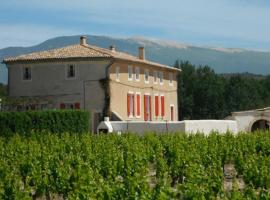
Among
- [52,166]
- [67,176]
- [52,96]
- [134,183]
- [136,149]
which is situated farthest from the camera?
[52,96]

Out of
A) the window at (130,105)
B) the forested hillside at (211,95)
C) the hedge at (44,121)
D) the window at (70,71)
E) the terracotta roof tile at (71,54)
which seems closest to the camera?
the hedge at (44,121)

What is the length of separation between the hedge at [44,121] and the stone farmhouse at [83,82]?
464 centimetres

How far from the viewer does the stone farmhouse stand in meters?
42.5

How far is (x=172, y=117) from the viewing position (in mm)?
52344

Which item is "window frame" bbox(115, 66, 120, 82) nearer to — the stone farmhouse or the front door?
the stone farmhouse

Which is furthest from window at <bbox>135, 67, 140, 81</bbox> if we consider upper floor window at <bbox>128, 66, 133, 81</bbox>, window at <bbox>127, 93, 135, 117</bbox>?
window at <bbox>127, 93, 135, 117</bbox>

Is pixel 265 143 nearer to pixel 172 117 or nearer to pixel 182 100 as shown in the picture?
pixel 172 117

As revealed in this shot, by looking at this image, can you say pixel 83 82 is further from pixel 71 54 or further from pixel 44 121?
pixel 44 121

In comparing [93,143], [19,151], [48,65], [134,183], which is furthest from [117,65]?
[134,183]

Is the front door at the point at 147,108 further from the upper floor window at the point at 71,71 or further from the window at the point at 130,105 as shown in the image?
the upper floor window at the point at 71,71

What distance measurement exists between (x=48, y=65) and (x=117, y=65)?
4540mm

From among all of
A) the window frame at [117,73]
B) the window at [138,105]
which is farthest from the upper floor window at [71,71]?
the window at [138,105]

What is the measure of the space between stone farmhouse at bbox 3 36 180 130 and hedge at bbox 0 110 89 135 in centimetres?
464

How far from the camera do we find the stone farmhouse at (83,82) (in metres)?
42.5
